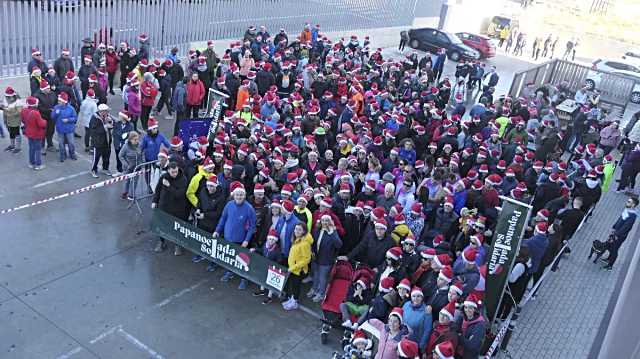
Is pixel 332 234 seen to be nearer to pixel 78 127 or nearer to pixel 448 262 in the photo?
pixel 448 262

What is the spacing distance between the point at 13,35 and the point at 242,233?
11.0 m

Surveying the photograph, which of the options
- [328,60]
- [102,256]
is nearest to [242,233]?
[102,256]

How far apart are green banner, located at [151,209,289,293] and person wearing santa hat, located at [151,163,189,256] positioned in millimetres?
134

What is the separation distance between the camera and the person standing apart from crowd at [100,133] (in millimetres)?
12727

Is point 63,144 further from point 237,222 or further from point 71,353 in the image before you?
point 71,353

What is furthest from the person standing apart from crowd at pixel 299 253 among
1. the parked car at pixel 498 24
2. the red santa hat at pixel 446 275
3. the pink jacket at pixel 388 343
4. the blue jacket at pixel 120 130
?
the parked car at pixel 498 24

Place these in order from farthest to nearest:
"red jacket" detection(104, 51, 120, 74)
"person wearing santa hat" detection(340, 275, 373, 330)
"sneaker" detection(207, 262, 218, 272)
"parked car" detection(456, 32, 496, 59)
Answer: "parked car" detection(456, 32, 496, 59)
"red jacket" detection(104, 51, 120, 74)
"sneaker" detection(207, 262, 218, 272)
"person wearing santa hat" detection(340, 275, 373, 330)

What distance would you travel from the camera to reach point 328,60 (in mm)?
19734

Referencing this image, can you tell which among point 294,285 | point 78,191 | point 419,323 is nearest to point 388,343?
point 419,323

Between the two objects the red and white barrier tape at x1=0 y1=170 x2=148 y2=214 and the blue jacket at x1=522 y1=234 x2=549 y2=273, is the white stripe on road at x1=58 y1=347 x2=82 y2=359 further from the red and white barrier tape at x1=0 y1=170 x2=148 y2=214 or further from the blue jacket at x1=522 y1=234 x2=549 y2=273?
the blue jacket at x1=522 y1=234 x2=549 y2=273

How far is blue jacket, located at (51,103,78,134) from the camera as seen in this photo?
12953 millimetres

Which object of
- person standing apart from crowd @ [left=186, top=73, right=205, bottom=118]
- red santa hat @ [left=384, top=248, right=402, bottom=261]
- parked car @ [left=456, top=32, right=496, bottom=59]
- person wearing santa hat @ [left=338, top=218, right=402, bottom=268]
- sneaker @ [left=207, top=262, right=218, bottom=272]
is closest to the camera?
red santa hat @ [left=384, top=248, right=402, bottom=261]

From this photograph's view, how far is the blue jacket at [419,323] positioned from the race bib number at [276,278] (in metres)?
2.42

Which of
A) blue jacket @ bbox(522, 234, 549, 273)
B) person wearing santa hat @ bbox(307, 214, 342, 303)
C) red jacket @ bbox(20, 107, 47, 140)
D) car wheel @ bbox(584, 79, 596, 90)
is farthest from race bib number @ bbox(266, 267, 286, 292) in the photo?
car wheel @ bbox(584, 79, 596, 90)
